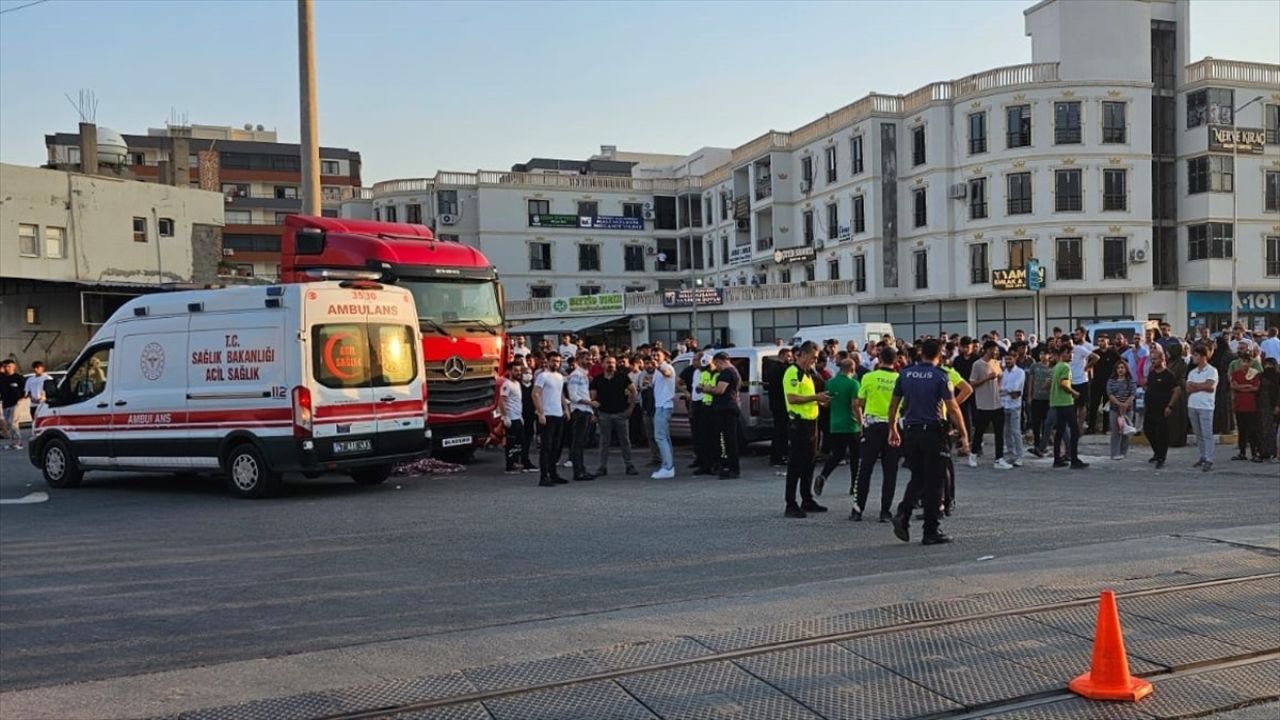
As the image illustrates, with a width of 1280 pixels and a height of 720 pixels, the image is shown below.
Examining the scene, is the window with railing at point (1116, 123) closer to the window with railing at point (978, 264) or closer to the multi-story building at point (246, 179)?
the window with railing at point (978, 264)

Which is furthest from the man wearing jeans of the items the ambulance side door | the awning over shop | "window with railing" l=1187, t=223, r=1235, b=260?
the awning over shop

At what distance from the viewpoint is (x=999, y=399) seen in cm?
1523

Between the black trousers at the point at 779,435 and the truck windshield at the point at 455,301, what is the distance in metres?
4.79

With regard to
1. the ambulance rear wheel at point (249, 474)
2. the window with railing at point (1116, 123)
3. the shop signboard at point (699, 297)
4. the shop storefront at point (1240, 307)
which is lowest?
the ambulance rear wheel at point (249, 474)

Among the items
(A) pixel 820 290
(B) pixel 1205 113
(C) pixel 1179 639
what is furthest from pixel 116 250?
(B) pixel 1205 113

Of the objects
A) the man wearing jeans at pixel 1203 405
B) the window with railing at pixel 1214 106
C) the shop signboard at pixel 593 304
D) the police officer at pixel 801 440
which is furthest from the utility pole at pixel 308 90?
the window with railing at pixel 1214 106

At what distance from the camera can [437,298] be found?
15820 millimetres

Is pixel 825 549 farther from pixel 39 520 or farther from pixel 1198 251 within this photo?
pixel 1198 251

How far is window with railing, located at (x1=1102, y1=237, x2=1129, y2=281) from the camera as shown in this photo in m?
45.0

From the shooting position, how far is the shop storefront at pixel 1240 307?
46469mm

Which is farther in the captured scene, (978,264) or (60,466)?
(978,264)

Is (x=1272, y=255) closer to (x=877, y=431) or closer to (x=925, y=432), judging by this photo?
(x=877, y=431)

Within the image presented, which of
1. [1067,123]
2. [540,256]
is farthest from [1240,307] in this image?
[540,256]

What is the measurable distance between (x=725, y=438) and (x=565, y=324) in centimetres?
4436
